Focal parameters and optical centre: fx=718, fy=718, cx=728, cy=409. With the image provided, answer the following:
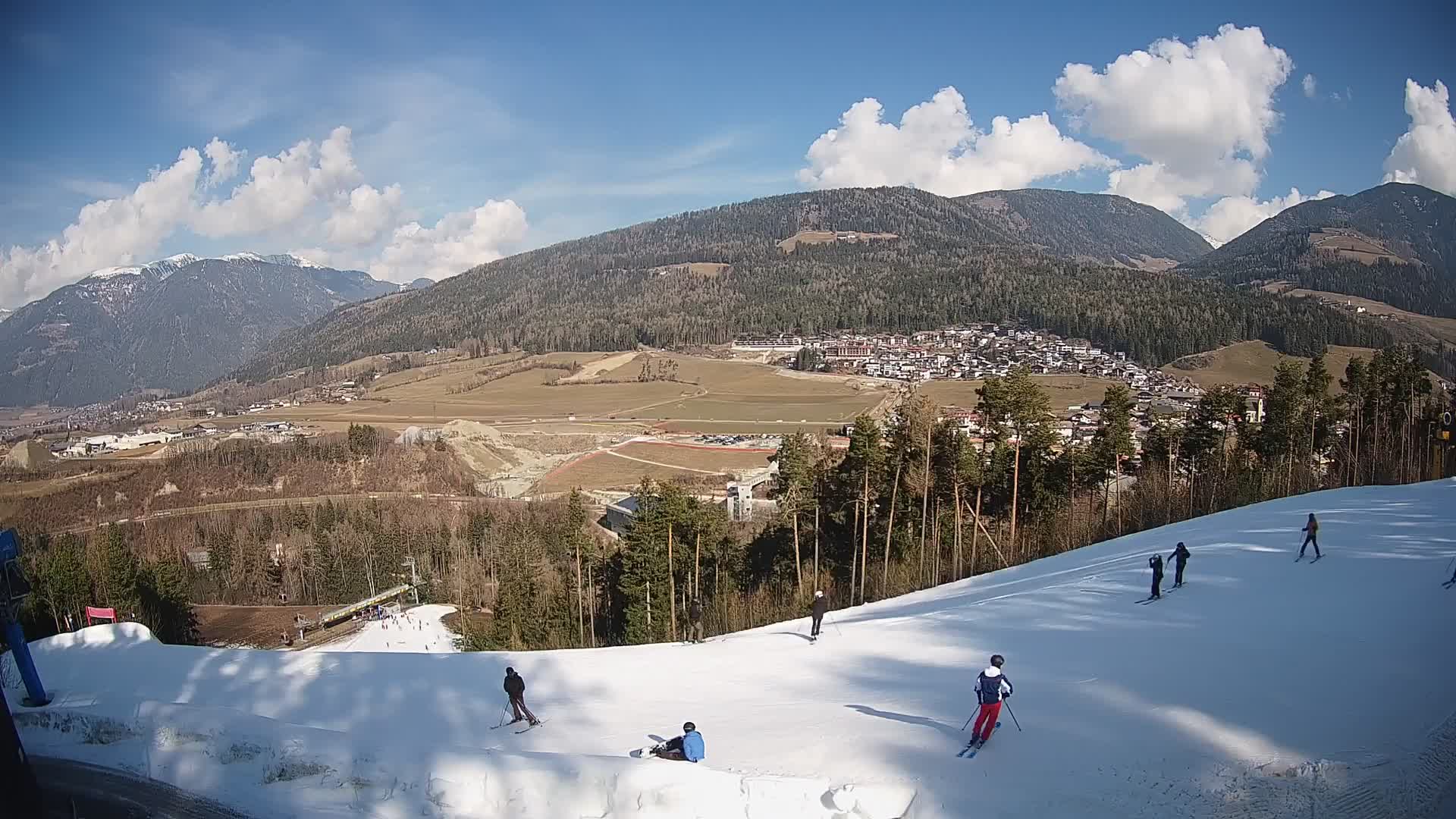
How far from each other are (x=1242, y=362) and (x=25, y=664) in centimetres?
11340

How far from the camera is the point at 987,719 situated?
7.75m

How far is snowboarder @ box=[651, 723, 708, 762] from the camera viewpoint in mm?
7898

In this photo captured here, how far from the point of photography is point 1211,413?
3100cm

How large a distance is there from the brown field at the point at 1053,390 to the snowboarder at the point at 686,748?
64.7 meters

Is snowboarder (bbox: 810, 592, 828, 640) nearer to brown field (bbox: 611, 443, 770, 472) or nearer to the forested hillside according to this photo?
brown field (bbox: 611, 443, 770, 472)

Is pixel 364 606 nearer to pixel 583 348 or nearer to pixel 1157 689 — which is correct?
pixel 1157 689

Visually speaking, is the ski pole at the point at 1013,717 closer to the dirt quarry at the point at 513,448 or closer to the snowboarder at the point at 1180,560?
the snowboarder at the point at 1180,560

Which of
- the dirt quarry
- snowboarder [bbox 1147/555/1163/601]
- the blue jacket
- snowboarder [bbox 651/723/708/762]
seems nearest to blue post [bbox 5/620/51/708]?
snowboarder [bbox 651/723/708/762]

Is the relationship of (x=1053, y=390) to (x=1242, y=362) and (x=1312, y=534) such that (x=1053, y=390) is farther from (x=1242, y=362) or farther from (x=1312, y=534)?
(x=1312, y=534)

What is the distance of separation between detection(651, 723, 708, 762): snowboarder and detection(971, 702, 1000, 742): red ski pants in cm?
299

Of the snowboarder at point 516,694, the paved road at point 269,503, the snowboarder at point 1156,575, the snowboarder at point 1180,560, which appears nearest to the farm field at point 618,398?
the paved road at point 269,503

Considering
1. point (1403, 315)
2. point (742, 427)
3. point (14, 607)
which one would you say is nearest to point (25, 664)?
point (14, 607)

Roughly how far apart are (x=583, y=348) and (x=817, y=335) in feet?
159

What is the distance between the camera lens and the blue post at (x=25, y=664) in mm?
10688
